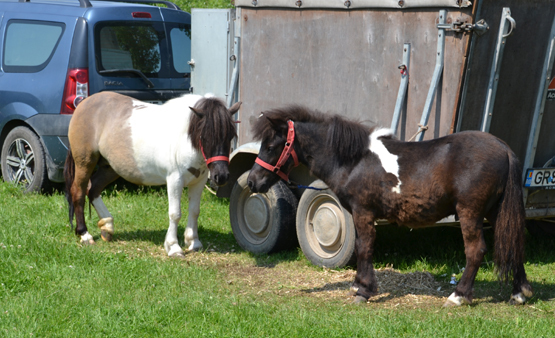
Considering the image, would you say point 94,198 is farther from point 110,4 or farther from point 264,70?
point 110,4

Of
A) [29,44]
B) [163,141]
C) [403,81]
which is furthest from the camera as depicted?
[29,44]

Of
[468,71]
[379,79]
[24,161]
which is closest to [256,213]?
[379,79]

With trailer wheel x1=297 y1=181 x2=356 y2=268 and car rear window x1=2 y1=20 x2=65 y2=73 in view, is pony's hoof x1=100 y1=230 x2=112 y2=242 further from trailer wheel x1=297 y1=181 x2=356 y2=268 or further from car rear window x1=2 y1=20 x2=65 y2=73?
car rear window x1=2 y1=20 x2=65 y2=73

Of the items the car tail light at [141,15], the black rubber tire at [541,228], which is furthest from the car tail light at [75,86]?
the black rubber tire at [541,228]

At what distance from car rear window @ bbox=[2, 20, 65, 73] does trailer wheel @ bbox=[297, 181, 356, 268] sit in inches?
168

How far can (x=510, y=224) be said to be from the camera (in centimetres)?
452

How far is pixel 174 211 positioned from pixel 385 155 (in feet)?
7.64

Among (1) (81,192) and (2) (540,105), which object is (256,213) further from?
(2) (540,105)

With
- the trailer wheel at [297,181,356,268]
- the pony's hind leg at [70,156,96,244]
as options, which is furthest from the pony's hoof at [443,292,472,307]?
the pony's hind leg at [70,156,96,244]

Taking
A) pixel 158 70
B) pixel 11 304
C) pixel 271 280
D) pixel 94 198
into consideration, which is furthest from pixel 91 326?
pixel 158 70

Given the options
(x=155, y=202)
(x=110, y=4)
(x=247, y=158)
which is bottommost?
(x=155, y=202)

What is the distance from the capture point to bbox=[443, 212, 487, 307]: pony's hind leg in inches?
179

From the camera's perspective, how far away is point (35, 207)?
305 inches

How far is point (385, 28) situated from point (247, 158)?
2237 millimetres
